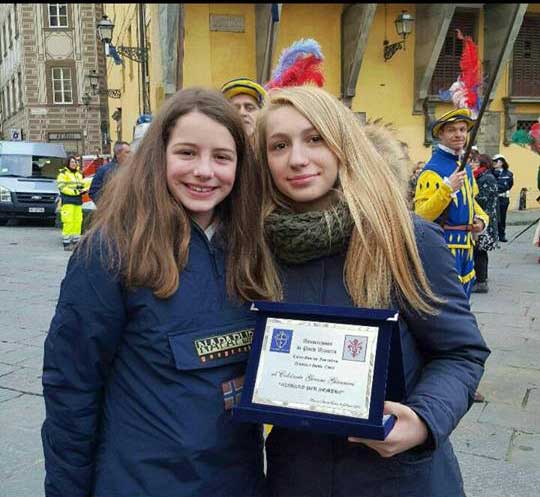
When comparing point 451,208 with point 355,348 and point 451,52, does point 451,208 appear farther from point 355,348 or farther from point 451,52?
point 451,52

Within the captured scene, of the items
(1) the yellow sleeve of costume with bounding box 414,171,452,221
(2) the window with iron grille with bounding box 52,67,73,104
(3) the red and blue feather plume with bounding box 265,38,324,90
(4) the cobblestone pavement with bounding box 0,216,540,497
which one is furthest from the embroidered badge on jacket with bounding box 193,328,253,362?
(2) the window with iron grille with bounding box 52,67,73,104

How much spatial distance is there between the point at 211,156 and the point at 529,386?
11.9 feet

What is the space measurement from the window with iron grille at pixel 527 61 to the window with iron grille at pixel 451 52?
63.6 inches

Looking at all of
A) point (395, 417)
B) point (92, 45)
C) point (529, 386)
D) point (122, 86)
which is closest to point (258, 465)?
Result: point (395, 417)

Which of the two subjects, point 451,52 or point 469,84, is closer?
point 469,84

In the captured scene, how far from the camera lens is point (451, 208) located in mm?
4266

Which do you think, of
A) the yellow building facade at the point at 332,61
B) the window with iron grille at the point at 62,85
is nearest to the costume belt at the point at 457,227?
the yellow building facade at the point at 332,61

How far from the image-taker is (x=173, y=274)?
5.06ft

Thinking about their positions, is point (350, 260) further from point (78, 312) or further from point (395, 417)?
point (78, 312)

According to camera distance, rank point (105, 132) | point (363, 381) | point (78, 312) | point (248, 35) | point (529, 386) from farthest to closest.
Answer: point (105, 132), point (248, 35), point (529, 386), point (78, 312), point (363, 381)

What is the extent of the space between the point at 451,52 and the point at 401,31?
2916 mm

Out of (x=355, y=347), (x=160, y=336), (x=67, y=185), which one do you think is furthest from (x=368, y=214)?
(x=67, y=185)

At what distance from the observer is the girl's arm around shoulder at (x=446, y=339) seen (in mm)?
1520

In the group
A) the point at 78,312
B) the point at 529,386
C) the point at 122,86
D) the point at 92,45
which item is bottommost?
the point at 529,386
